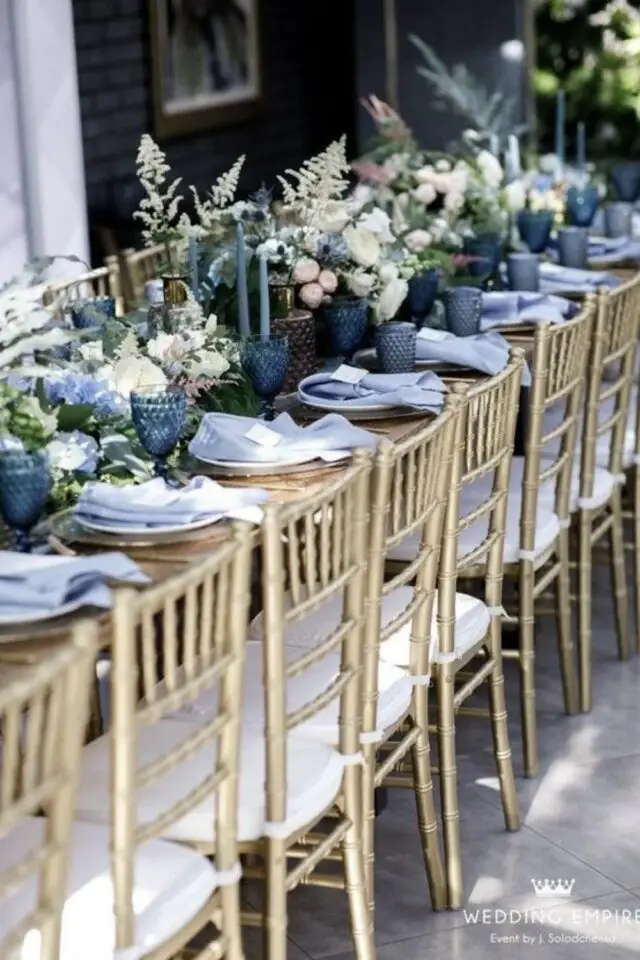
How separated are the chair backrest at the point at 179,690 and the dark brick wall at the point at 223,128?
3898 mm

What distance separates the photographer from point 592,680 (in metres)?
4.01

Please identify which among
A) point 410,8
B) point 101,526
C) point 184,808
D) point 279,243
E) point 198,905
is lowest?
point 198,905

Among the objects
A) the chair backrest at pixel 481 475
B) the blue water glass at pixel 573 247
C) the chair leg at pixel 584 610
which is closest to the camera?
the chair backrest at pixel 481 475

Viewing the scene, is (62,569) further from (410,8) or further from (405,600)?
(410,8)

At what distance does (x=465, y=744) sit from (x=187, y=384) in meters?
1.29

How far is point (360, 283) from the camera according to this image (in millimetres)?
3424

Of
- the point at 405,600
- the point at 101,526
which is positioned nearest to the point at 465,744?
the point at 405,600

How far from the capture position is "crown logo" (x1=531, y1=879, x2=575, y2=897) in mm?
2971

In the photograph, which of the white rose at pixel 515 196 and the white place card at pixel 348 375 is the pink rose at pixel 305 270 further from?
the white rose at pixel 515 196

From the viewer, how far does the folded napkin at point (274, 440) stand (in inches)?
105

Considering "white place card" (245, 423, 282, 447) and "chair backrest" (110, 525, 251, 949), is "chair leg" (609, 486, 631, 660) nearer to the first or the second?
"white place card" (245, 423, 282, 447)

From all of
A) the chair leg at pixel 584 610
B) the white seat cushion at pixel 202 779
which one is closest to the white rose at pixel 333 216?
the chair leg at pixel 584 610

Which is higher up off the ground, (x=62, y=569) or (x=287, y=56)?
(x=287, y=56)

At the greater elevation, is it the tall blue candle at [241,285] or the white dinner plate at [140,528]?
the tall blue candle at [241,285]
